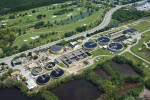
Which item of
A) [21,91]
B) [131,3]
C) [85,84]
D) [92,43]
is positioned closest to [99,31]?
[92,43]

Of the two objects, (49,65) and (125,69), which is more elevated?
(49,65)

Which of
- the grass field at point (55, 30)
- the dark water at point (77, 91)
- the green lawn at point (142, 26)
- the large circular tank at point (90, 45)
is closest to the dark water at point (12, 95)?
the dark water at point (77, 91)

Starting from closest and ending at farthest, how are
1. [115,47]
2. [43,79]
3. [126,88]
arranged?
[126,88], [43,79], [115,47]

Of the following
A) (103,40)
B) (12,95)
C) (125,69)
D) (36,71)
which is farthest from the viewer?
(103,40)

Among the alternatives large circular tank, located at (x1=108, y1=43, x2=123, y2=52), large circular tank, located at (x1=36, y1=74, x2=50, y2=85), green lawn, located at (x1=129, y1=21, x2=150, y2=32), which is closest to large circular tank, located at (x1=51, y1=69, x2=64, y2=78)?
large circular tank, located at (x1=36, y1=74, x2=50, y2=85)

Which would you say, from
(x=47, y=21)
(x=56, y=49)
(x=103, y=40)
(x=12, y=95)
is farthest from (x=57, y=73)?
(x=47, y=21)

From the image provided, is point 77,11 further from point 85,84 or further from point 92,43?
point 85,84

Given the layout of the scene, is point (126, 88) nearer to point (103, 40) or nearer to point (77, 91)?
point (77, 91)

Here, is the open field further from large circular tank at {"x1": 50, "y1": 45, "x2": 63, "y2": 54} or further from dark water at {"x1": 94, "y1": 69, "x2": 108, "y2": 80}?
dark water at {"x1": 94, "y1": 69, "x2": 108, "y2": 80}
